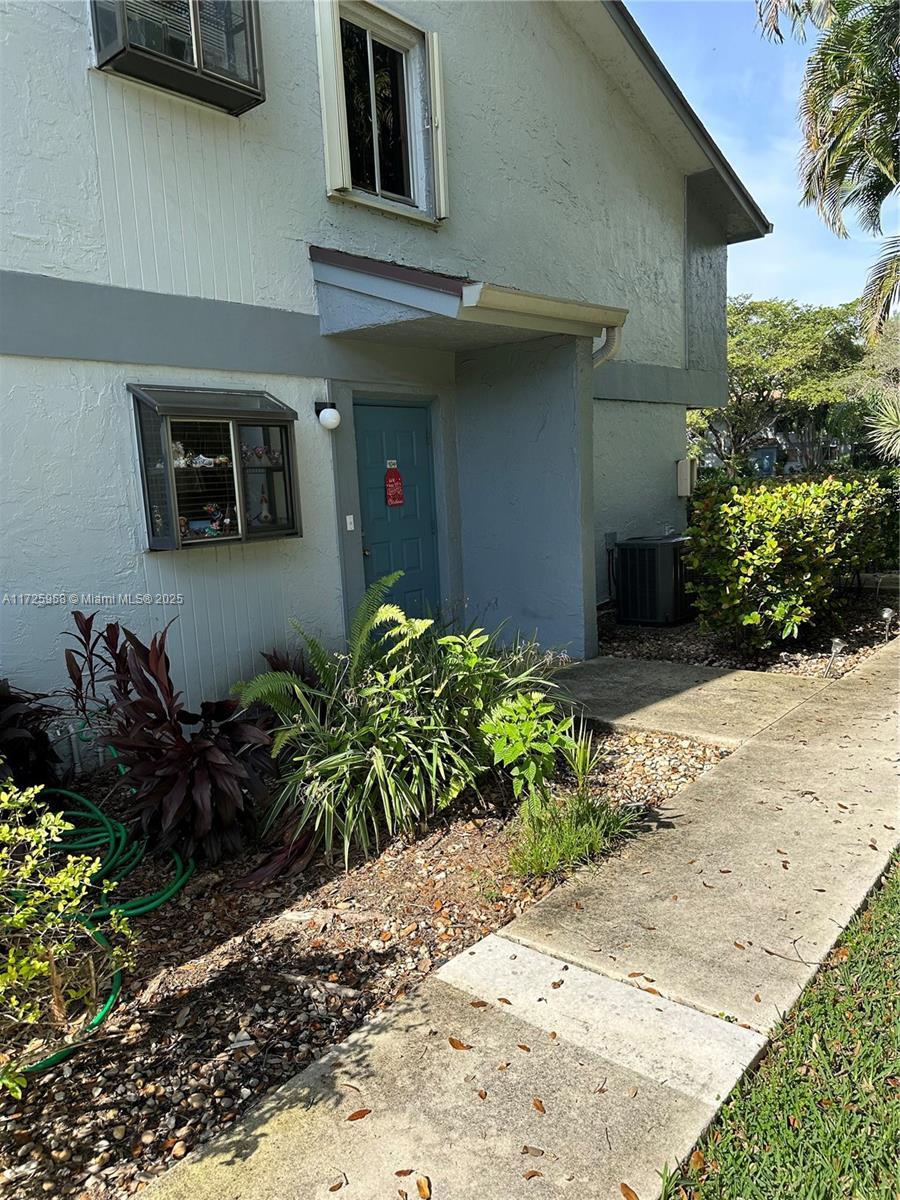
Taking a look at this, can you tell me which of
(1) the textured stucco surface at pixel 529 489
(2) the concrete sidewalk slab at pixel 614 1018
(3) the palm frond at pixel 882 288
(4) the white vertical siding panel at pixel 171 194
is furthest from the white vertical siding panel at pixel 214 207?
(3) the palm frond at pixel 882 288

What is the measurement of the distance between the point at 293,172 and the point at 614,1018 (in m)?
6.05

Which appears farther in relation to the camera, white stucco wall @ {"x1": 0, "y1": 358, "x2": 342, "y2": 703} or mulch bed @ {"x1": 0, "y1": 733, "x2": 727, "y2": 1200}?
white stucco wall @ {"x1": 0, "y1": 358, "x2": 342, "y2": 703}

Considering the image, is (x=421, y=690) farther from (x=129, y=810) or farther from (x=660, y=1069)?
(x=660, y=1069)

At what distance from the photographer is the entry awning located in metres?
5.77

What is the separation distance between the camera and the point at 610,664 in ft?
25.1

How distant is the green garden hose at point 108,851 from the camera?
382 centimetres

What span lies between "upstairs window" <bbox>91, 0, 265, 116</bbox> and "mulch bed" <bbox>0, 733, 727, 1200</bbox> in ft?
15.6

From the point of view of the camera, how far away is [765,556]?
698 centimetres

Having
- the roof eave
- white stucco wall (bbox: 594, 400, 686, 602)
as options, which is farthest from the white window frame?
white stucco wall (bbox: 594, 400, 686, 602)

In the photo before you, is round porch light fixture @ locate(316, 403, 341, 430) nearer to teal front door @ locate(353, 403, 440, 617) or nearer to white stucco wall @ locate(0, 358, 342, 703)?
white stucco wall @ locate(0, 358, 342, 703)

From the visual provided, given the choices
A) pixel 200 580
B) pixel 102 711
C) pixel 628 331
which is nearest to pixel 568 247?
pixel 628 331

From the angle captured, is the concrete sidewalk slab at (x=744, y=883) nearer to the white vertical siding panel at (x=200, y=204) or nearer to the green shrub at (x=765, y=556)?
the green shrub at (x=765, y=556)

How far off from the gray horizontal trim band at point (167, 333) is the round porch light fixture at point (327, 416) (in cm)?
24

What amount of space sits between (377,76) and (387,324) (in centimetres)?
256
